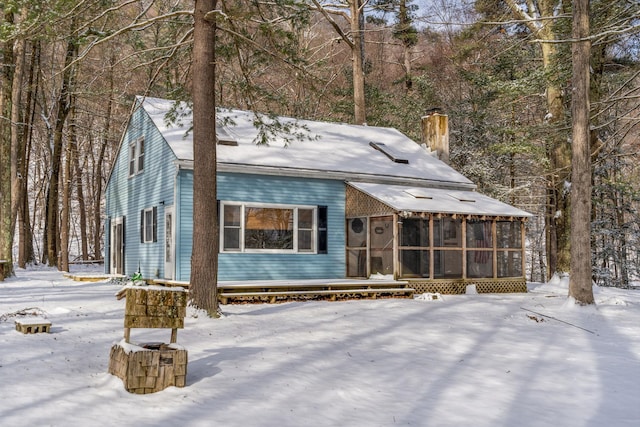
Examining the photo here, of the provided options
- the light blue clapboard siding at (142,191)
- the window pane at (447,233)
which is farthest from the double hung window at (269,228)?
the window pane at (447,233)

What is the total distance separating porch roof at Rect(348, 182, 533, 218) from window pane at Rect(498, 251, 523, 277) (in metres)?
1.17

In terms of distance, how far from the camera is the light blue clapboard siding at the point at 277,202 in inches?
556

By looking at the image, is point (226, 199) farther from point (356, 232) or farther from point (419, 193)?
point (419, 193)

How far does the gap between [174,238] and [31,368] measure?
842cm

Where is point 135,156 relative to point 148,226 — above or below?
above

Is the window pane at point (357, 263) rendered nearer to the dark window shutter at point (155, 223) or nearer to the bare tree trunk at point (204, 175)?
the dark window shutter at point (155, 223)

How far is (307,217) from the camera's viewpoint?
15.9 meters

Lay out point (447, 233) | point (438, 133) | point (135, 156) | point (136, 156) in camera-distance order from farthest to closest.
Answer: point (438, 133) < point (135, 156) < point (136, 156) < point (447, 233)

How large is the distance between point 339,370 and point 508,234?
11201mm

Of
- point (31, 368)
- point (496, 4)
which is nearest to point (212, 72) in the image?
point (31, 368)

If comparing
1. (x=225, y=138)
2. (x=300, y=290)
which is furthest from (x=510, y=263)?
(x=225, y=138)

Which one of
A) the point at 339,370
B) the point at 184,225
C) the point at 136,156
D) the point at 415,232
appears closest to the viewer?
the point at 339,370

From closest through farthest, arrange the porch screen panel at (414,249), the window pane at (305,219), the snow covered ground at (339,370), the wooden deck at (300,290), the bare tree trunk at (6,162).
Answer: the snow covered ground at (339,370), the wooden deck at (300,290), the porch screen panel at (414,249), the window pane at (305,219), the bare tree trunk at (6,162)

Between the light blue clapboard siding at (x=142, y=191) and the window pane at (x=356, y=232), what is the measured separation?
199 inches
